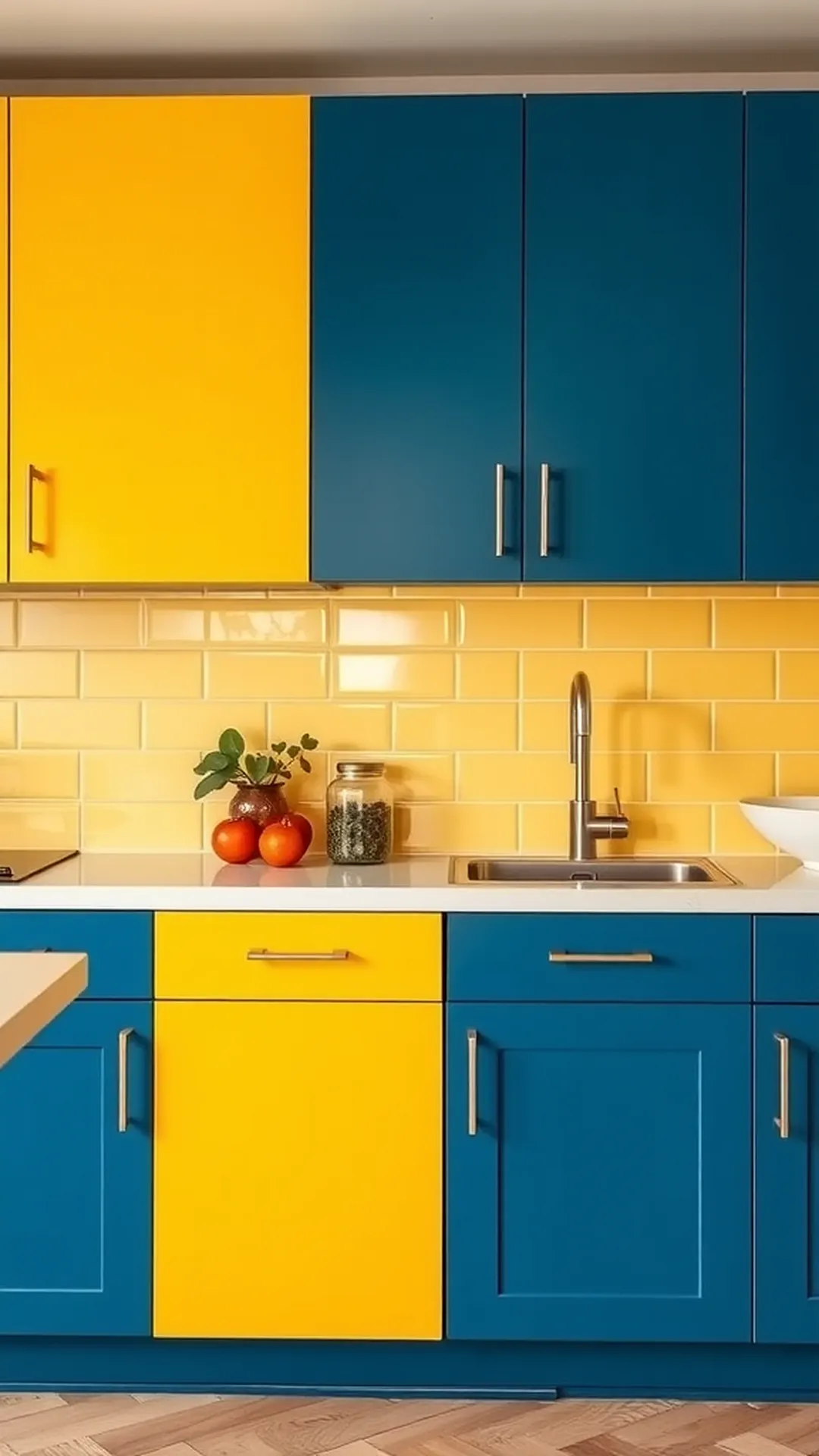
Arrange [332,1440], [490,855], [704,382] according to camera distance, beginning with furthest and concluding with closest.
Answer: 1. [490,855]
2. [704,382]
3. [332,1440]

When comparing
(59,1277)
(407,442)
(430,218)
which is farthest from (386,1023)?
(430,218)

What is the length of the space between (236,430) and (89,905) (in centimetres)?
92

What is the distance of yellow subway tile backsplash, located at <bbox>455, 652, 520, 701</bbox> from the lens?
2.97m

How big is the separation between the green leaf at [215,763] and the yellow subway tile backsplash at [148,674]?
0.80 feet

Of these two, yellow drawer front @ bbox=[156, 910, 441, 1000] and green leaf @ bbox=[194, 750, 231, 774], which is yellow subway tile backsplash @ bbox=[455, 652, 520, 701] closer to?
green leaf @ bbox=[194, 750, 231, 774]

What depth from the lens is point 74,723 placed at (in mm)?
2998

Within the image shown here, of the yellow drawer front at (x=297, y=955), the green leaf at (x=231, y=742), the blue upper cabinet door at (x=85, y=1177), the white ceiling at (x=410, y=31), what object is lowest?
the blue upper cabinet door at (x=85, y=1177)

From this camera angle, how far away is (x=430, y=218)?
8.61 ft

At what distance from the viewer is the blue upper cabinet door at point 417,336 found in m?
2.62

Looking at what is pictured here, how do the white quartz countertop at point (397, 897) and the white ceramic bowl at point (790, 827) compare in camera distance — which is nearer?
the white quartz countertop at point (397, 897)

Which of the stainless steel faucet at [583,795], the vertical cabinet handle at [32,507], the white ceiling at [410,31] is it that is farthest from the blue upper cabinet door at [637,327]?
the vertical cabinet handle at [32,507]

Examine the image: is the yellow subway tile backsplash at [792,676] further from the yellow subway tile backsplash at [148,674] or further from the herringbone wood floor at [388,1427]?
the herringbone wood floor at [388,1427]

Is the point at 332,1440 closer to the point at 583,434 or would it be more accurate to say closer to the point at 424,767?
the point at 424,767

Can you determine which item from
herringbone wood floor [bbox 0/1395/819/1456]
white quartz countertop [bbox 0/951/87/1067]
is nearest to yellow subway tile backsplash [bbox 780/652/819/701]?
herringbone wood floor [bbox 0/1395/819/1456]
